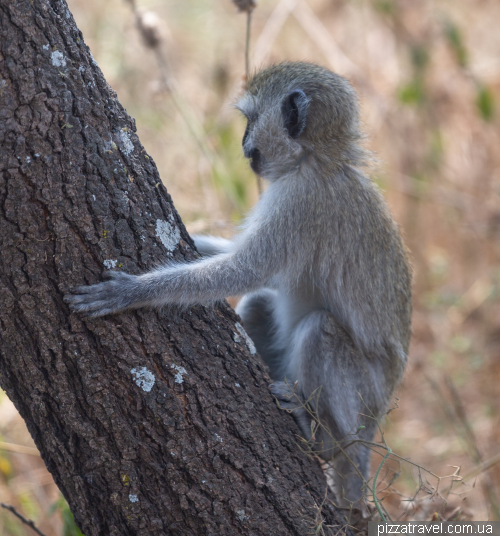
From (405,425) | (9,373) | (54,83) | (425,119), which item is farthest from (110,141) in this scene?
(425,119)

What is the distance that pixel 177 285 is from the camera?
276 cm

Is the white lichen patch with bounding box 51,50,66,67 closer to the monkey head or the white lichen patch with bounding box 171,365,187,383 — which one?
the white lichen patch with bounding box 171,365,187,383

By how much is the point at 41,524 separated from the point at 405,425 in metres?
4.45

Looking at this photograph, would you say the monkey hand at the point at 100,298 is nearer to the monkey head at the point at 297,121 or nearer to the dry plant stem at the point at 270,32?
the monkey head at the point at 297,121

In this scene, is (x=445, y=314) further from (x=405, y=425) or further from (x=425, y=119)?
(x=425, y=119)

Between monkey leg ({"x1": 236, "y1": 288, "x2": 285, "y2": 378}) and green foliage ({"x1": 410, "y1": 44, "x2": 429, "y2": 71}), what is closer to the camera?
monkey leg ({"x1": 236, "y1": 288, "x2": 285, "y2": 378})

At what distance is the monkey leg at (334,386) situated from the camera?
3.38 m

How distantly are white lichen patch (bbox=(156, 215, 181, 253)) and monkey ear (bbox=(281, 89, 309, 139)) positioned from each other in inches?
46.1

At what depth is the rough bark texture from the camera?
2297 millimetres

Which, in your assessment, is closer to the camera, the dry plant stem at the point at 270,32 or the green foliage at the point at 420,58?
the dry plant stem at the point at 270,32

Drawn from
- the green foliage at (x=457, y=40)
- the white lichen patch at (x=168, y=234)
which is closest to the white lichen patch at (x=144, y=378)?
the white lichen patch at (x=168, y=234)

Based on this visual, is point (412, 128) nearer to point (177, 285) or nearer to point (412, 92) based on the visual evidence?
point (412, 92)

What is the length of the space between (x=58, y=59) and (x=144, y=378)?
4.61 feet

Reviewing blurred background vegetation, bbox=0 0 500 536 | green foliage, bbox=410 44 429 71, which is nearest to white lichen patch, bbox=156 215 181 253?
blurred background vegetation, bbox=0 0 500 536
